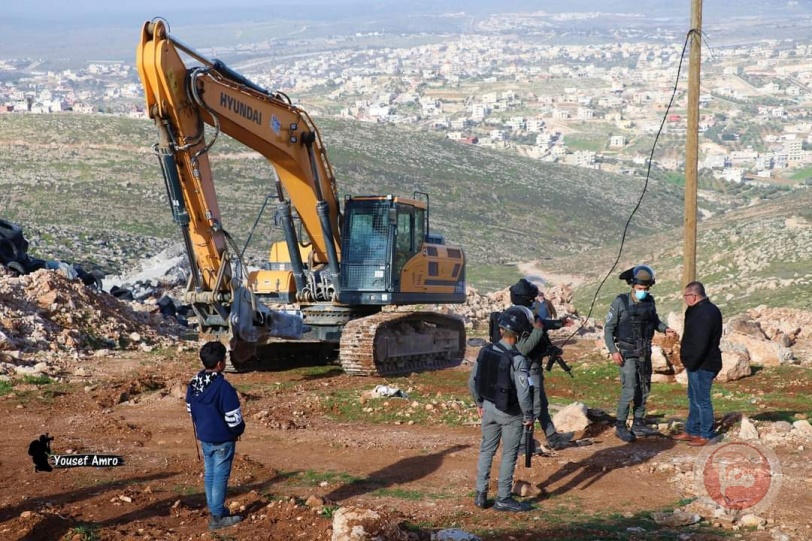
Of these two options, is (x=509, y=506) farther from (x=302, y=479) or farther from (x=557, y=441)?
(x=557, y=441)

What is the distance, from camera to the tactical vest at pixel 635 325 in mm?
13945

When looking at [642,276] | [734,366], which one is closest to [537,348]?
[642,276]

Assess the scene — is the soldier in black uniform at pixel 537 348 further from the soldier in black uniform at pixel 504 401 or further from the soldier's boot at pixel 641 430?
the soldier in black uniform at pixel 504 401

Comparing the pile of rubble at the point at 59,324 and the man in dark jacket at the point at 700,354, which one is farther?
the pile of rubble at the point at 59,324

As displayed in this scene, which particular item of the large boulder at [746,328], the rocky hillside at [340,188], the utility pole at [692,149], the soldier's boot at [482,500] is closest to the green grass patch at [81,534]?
Result: the soldier's boot at [482,500]

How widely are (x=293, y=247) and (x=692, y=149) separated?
7.08m

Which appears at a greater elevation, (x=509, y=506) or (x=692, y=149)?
(x=692, y=149)

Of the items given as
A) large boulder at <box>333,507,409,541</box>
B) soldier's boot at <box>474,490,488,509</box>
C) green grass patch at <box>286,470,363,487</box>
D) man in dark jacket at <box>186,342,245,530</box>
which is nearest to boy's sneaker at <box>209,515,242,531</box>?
man in dark jacket at <box>186,342,245,530</box>

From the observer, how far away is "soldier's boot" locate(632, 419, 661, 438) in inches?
564

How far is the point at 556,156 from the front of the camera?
14350 centimetres

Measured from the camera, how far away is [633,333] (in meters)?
13.9

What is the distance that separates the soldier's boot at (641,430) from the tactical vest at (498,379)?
393 cm

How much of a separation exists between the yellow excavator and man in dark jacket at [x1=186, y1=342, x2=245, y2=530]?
732 cm

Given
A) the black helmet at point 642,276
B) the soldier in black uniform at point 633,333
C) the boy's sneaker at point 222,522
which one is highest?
the black helmet at point 642,276
